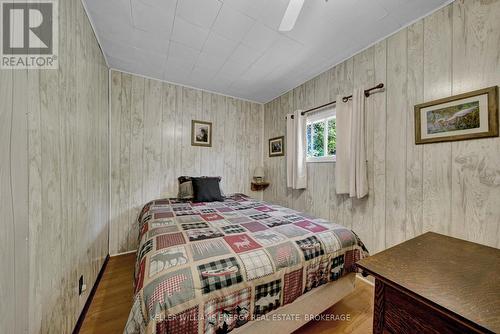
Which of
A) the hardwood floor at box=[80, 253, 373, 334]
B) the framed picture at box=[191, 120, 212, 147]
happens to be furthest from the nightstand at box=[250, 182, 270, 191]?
the hardwood floor at box=[80, 253, 373, 334]

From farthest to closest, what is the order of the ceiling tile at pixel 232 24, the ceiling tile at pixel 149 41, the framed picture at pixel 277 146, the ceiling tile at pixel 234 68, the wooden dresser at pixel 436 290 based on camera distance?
the framed picture at pixel 277 146 → the ceiling tile at pixel 234 68 → the ceiling tile at pixel 149 41 → the ceiling tile at pixel 232 24 → the wooden dresser at pixel 436 290

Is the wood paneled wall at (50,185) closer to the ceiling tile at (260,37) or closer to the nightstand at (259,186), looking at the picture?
the ceiling tile at (260,37)

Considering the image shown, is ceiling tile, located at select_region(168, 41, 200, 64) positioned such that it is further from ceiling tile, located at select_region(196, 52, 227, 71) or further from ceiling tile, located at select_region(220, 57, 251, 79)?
ceiling tile, located at select_region(220, 57, 251, 79)

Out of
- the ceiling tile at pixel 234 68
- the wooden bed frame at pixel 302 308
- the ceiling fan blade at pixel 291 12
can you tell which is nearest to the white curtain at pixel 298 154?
the ceiling tile at pixel 234 68

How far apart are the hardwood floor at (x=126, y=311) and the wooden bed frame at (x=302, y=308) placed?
19cm

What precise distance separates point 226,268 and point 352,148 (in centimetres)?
182

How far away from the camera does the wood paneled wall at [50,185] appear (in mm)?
665

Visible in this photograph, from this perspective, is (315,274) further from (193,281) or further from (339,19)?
(339,19)

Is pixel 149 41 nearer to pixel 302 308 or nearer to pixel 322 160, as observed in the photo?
pixel 322 160

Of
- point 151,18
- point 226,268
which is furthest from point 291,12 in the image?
point 226,268

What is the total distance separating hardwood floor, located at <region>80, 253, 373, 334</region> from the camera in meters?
1.33

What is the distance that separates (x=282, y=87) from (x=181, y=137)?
1.88 metres

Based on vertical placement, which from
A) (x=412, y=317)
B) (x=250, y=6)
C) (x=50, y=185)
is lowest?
(x=412, y=317)

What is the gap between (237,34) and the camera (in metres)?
1.81
